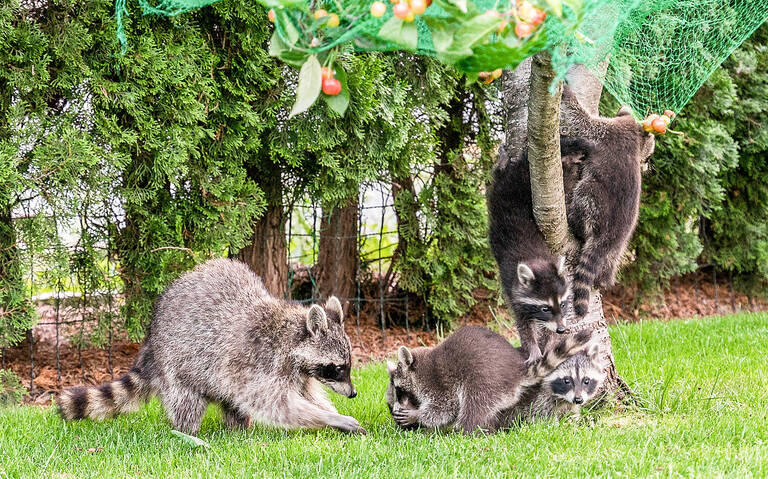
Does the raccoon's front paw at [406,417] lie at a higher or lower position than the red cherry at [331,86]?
lower

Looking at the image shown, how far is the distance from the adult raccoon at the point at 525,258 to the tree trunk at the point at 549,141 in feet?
0.33

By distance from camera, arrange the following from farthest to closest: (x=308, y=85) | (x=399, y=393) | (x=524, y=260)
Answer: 1. (x=399, y=393)
2. (x=524, y=260)
3. (x=308, y=85)

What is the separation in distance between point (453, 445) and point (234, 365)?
4.67 feet

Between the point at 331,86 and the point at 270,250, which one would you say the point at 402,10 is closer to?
the point at 331,86

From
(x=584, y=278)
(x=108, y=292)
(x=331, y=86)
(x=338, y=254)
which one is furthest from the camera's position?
(x=338, y=254)

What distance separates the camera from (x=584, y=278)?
4199mm

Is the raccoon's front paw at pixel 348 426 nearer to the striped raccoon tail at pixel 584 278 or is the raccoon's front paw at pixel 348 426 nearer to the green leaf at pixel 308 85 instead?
the striped raccoon tail at pixel 584 278

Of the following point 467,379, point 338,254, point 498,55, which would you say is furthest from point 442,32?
point 338,254

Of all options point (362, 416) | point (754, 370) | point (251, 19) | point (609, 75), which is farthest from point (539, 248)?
point (251, 19)

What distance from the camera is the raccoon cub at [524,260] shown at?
420 centimetres

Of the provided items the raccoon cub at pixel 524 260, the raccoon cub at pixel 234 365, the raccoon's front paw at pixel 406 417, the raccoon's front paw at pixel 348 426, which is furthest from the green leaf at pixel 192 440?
the raccoon cub at pixel 524 260

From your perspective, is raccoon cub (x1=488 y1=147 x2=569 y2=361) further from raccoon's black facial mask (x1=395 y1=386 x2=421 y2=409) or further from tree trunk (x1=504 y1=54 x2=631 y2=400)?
raccoon's black facial mask (x1=395 y1=386 x2=421 y2=409)

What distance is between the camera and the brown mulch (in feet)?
20.9

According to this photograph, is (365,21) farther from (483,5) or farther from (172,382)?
(172,382)
